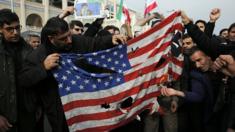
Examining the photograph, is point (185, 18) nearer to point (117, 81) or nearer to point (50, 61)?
point (117, 81)

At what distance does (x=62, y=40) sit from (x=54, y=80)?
43cm

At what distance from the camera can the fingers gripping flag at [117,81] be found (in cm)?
345

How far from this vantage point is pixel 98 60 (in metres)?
3.53

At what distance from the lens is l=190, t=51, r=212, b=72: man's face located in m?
3.76

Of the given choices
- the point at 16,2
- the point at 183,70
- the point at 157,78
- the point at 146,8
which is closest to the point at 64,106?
the point at 157,78

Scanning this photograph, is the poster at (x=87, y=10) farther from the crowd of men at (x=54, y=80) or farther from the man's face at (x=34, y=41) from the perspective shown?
the crowd of men at (x=54, y=80)

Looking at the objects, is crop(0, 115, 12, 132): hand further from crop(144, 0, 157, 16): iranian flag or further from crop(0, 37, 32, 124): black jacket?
crop(144, 0, 157, 16): iranian flag

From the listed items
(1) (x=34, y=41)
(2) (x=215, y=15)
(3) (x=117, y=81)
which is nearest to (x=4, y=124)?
(3) (x=117, y=81)

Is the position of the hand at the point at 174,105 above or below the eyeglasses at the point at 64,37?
below

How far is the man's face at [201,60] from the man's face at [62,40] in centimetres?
142

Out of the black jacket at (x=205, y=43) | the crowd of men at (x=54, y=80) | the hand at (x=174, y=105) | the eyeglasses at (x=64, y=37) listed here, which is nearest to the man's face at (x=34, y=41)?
the crowd of men at (x=54, y=80)

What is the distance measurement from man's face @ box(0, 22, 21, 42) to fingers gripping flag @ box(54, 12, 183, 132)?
0.57 m

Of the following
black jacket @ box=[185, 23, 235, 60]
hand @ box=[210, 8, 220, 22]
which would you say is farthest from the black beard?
hand @ box=[210, 8, 220, 22]

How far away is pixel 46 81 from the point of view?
3449 millimetres
